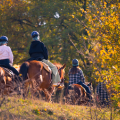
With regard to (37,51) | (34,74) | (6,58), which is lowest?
(34,74)

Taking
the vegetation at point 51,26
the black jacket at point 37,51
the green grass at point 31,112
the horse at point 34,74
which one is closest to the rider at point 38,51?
the black jacket at point 37,51

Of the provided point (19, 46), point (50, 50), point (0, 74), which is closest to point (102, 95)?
point (0, 74)

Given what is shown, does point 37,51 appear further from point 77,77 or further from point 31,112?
point 31,112

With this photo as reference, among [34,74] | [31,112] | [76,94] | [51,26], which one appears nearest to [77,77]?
[76,94]

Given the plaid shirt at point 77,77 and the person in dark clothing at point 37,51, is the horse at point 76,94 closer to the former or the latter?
the plaid shirt at point 77,77

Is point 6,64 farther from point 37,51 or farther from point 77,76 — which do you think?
point 77,76

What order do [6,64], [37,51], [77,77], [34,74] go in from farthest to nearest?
[77,77], [37,51], [6,64], [34,74]

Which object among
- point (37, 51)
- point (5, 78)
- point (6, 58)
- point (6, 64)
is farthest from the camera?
point (37, 51)

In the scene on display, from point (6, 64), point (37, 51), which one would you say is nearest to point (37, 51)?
point (37, 51)

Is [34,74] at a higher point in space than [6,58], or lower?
lower

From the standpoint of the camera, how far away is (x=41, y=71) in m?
8.00

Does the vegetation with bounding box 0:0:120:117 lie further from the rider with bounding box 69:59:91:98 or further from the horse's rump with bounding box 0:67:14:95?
the horse's rump with bounding box 0:67:14:95

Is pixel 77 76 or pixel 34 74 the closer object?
pixel 34 74

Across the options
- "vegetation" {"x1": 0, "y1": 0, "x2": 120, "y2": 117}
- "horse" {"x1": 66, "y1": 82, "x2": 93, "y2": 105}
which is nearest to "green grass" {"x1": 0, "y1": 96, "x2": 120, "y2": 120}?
"horse" {"x1": 66, "y1": 82, "x2": 93, "y2": 105}
